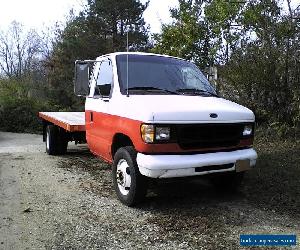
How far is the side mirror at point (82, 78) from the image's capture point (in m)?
6.51

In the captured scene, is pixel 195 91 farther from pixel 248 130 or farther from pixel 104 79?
pixel 104 79

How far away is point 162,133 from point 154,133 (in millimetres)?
102

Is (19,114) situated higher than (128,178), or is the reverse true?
(128,178)

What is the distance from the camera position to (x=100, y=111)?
6.51 meters

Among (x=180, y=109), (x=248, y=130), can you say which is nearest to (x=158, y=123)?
(x=180, y=109)

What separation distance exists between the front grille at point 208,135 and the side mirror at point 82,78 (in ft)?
6.90

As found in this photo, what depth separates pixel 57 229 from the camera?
488cm

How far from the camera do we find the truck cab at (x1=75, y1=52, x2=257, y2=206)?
16.8 feet

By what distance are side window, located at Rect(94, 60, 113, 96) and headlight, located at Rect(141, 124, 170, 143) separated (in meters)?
1.38

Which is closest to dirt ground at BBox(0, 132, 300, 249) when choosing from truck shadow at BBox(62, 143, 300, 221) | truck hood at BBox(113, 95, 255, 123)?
truck shadow at BBox(62, 143, 300, 221)

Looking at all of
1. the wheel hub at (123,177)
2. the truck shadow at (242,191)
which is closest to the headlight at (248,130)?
the truck shadow at (242,191)

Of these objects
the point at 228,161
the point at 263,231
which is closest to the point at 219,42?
the point at 228,161

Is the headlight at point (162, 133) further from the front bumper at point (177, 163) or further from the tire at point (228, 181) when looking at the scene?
the tire at point (228, 181)

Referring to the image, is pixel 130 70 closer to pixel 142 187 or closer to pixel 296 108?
pixel 142 187
